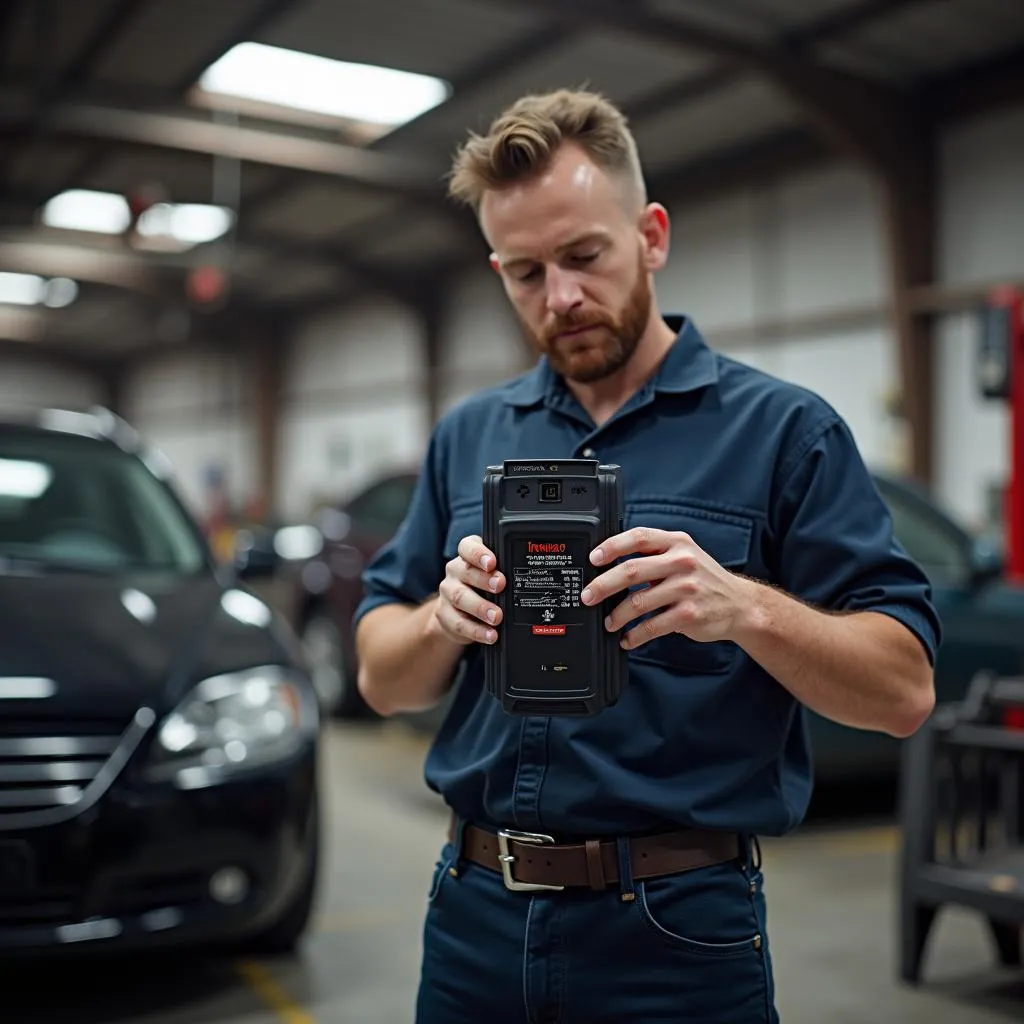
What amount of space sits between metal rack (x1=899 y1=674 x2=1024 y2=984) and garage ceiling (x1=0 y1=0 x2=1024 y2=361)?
3409mm

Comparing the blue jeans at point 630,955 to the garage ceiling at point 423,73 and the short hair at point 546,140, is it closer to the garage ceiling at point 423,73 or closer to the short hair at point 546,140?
the short hair at point 546,140

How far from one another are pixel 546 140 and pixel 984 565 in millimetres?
3270

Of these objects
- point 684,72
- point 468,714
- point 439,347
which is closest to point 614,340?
point 468,714

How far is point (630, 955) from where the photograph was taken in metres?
1.32

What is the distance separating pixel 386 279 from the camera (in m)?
15.4

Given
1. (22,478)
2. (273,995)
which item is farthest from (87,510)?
(273,995)

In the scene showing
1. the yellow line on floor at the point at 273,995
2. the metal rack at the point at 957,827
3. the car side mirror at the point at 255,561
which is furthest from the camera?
the car side mirror at the point at 255,561

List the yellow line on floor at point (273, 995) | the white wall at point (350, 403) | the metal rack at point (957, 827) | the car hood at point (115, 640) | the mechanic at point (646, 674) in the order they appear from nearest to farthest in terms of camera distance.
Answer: the mechanic at point (646, 674)
the car hood at point (115, 640)
the yellow line on floor at point (273, 995)
the metal rack at point (957, 827)
the white wall at point (350, 403)

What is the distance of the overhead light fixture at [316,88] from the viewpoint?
890cm

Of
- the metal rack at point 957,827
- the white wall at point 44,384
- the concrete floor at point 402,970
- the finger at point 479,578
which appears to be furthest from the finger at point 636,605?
the white wall at point 44,384

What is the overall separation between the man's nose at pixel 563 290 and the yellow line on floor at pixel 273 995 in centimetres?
208

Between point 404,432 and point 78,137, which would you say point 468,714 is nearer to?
point 78,137

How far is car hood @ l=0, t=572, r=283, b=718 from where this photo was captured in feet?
8.70

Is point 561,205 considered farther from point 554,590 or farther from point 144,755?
point 144,755
